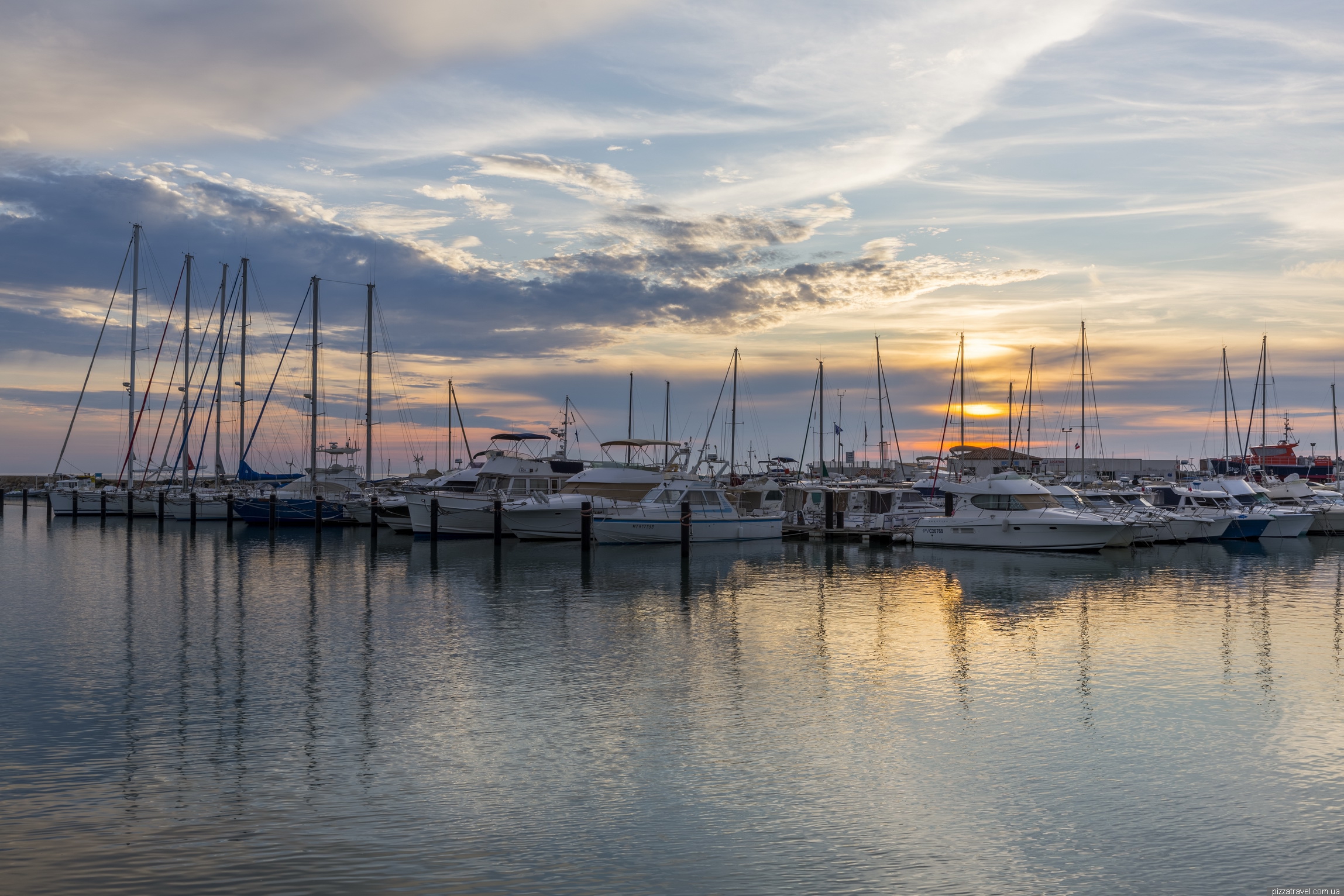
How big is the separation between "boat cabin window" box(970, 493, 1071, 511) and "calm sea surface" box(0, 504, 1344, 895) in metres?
13.7

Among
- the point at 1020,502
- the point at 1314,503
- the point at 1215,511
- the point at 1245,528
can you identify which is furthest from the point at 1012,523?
the point at 1314,503

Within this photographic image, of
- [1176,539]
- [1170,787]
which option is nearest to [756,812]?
[1170,787]

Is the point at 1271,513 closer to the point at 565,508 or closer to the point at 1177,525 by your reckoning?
the point at 1177,525

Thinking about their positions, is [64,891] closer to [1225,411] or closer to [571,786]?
[571,786]

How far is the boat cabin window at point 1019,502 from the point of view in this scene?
132 ft

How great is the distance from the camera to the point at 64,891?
8188 millimetres

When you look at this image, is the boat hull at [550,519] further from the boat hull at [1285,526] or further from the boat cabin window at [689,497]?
the boat hull at [1285,526]

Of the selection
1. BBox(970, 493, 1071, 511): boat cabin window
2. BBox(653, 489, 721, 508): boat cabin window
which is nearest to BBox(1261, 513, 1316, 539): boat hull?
BBox(970, 493, 1071, 511): boat cabin window

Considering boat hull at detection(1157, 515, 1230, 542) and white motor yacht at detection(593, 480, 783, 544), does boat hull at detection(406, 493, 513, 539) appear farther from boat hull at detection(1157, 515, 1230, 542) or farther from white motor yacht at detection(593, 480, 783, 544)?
boat hull at detection(1157, 515, 1230, 542)

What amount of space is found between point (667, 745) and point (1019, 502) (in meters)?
31.1

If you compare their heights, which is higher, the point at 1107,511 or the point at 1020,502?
the point at 1020,502

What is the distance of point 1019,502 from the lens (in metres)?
40.2

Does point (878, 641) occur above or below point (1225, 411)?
below

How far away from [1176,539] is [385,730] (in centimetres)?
4123
